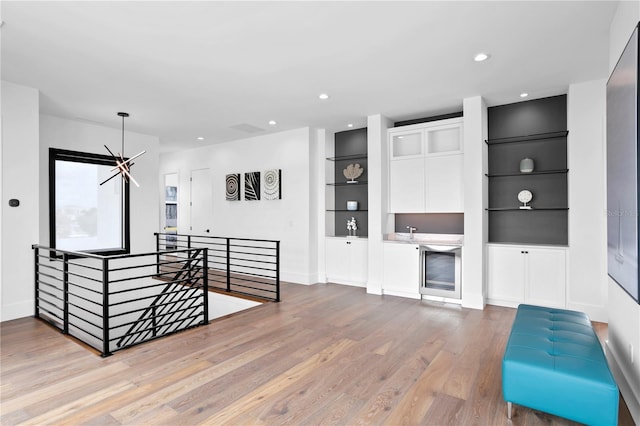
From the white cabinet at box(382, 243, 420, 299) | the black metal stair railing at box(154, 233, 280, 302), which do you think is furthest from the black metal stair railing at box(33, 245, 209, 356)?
the white cabinet at box(382, 243, 420, 299)

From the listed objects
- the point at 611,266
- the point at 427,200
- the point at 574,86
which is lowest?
the point at 611,266

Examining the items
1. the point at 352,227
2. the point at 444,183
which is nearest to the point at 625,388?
the point at 444,183

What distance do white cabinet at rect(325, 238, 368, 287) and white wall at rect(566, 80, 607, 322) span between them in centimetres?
286

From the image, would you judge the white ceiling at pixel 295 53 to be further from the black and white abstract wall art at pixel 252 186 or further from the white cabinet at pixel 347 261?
the white cabinet at pixel 347 261

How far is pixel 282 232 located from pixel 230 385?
13.5ft

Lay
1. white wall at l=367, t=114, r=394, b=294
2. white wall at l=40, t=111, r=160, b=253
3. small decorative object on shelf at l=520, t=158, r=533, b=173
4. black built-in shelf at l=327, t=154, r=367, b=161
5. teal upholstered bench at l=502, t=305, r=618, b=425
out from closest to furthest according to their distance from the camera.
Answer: teal upholstered bench at l=502, t=305, r=618, b=425
small decorative object on shelf at l=520, t=158, r=533, b=173
white wall at l=40, t=111, r=160, b=253
white wall at l=367, t=114, r=394, b=294
black built-in shelf at l=327, t=154, r=367, b=161

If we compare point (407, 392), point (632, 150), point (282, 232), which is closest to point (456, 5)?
point (632, 150)

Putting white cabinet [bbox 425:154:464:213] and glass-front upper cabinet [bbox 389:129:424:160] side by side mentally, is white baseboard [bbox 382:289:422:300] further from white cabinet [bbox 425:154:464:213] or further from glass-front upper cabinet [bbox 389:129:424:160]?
glass-front upper cabinet [bbox 389:129:424:160]

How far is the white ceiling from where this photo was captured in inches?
102

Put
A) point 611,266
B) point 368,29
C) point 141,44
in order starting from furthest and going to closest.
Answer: point 141,44, point 368,29, point 611,266

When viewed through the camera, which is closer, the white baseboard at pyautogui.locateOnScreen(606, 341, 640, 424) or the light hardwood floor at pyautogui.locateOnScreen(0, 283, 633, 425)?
the white baseboard at pyautogui.locateOnScreen(606, 341, 640, 424)

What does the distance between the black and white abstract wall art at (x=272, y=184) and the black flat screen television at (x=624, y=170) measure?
4933 millimetres

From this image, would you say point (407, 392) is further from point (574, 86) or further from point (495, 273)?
point (574, 86)

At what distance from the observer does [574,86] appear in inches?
161
